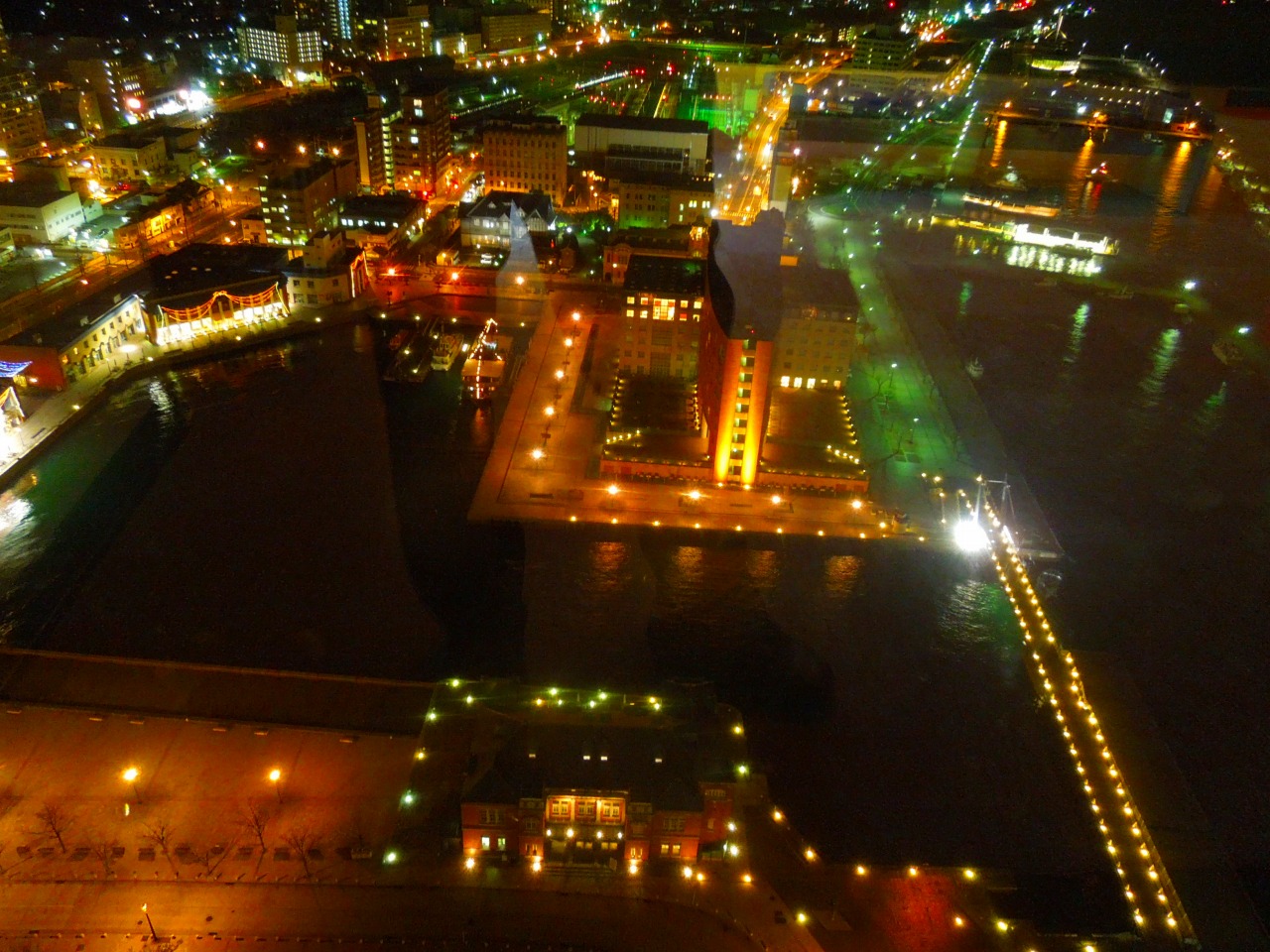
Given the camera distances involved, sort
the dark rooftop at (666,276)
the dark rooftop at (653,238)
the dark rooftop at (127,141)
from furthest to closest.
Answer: the dark rooftop at (127,141), the dark rooftop at (653,238), the dark rooftop at (666,276)

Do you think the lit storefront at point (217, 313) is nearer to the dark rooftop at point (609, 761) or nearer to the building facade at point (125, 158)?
the building facade at point (125, 158)

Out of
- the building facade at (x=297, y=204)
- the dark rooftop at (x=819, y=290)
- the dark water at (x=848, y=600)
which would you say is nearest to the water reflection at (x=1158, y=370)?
the dark water at (x=848, y=600)

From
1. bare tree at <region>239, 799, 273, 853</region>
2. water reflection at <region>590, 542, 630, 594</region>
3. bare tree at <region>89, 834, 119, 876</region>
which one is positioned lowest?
bare tree at <region>89, 834, 119, 876</region>

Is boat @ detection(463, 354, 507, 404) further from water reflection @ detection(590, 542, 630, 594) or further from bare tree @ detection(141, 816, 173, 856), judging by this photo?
bare tree @ detection(141, 816, 173, 856)

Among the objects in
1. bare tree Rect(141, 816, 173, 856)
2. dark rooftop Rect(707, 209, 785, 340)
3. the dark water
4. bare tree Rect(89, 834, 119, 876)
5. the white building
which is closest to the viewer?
bare tree Rect(89, 834, 119, 876)

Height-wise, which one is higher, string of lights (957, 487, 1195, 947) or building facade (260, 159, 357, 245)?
building facade (260, 159, 357, 245)

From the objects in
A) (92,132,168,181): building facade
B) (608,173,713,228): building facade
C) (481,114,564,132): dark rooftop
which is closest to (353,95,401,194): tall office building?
(481,114,564,132): dark rooftop

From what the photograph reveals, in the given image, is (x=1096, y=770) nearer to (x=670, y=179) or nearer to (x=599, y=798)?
(x=599, y=798)
